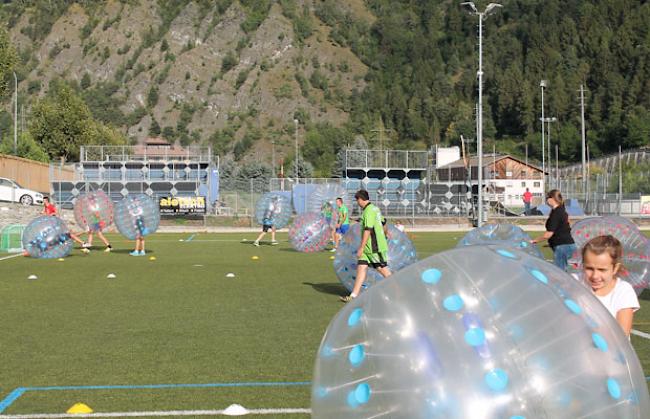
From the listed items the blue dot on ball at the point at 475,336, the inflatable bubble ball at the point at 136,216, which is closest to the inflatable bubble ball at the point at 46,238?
the inflatable bubble ball at the point at 136,216

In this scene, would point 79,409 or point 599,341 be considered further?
point 79,409

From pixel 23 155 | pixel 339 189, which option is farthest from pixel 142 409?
pixel 23 155

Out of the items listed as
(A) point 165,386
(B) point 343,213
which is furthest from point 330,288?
(A) point 165,386

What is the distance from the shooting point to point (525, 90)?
156 m

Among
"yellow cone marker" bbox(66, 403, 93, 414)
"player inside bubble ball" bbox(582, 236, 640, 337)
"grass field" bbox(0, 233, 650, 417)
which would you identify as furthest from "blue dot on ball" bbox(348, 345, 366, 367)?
"yellow cone marker" bbox(66, 403, 93, 414)

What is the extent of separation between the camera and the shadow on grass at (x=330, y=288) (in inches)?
583

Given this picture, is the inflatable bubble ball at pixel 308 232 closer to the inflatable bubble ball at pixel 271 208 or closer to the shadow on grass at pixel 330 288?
→ the inflatable bubble ball at pixel 271 208

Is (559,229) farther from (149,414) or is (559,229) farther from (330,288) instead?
(149,414)

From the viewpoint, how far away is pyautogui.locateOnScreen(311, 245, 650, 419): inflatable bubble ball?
347 cm

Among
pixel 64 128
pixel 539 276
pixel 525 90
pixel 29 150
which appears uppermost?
pixel 525 90

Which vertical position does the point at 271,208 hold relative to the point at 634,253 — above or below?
above

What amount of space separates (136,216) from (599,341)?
20.4m

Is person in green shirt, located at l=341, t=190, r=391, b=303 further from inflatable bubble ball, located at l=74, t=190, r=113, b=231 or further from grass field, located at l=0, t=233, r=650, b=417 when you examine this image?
inflatable bubble ball, located at l=74, t=190, r=113, b=231

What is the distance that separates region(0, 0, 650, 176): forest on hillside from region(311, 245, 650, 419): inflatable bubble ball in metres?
122
